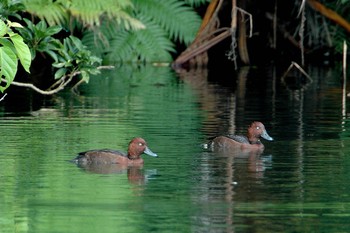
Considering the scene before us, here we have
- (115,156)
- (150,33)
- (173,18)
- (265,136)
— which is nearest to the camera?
(115,156)

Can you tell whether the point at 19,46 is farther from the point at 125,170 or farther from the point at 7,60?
the point at 125,170

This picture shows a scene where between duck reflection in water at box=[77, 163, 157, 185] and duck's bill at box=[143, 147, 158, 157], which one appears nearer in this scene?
duck reflection in water at box=[77, 163, 157, 185]

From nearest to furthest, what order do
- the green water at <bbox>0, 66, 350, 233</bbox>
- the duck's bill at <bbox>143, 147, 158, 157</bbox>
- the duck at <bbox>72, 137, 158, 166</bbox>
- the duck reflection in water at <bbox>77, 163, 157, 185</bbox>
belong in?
the green water at <bbox>0, 66, 350, 233</bbox> < the duck reflection in water at <bbox>77, 163, 157, 185</bbox> < the duck at <bbox>72, 137, 158, 166</bbox> < the duck's bill at <bbox>143, 147, 158, 157</bbox>

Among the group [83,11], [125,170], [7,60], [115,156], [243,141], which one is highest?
[83,11]

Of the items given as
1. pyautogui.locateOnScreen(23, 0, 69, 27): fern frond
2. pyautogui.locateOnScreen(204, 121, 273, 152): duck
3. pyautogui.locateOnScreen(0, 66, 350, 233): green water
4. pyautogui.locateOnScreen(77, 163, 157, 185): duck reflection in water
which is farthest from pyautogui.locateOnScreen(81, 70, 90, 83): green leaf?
pyautogui.locateOnScreen(23, 0, 69, 27): fern frond

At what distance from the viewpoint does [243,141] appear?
511 inches

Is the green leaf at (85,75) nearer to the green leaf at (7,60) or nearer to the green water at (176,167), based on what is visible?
the green water at (176,167)

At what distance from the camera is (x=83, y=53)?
43.1 ft

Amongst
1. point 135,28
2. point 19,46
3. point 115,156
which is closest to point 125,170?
point 115,156

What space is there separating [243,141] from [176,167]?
5.78ft

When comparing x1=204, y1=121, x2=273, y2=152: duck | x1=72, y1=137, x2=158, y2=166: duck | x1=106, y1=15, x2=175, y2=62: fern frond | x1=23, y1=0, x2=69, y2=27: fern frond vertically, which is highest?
x1=23, y1=0, x2=69, y2=27: fern frond

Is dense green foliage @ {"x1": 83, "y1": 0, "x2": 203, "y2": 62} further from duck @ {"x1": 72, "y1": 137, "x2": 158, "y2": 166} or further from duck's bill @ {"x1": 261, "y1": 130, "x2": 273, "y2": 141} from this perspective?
duck @ {"x1": 72, "y1": 137, "x2": 158, "y2": 166}

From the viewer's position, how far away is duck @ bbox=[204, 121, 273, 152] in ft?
41.7

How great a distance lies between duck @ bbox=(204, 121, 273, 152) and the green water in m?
0.13
